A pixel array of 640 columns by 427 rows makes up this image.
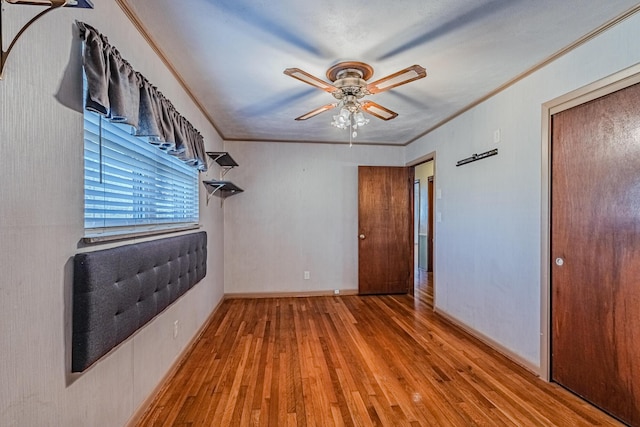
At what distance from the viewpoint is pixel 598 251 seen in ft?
6.27

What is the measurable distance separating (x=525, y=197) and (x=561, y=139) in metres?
0.51

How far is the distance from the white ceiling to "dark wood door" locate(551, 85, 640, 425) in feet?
1.91

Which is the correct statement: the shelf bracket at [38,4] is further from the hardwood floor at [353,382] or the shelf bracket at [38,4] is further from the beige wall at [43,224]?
the hardwood floor at [353,382]

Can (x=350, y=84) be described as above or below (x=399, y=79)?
below

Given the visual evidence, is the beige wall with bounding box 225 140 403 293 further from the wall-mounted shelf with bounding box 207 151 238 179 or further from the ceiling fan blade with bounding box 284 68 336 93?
the ceiling fan blade with bounding box 284 68 336 93

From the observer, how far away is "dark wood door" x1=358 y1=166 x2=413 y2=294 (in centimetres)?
468

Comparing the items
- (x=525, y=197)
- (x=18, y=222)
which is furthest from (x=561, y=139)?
(x=18, y=222)

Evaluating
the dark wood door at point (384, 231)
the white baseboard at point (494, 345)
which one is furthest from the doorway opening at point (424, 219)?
the white baseboard at point (494, 345)

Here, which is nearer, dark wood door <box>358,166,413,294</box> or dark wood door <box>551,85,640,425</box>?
dark wood door <box>551,85,640,425</box>

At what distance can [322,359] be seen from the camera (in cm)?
261

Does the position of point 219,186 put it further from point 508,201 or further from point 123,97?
point 508,201

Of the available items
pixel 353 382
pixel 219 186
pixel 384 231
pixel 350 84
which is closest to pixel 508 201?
pixel 350 84

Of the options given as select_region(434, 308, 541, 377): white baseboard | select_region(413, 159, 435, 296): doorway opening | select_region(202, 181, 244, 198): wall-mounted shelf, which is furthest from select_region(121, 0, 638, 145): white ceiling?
select_region(413, 159, 435, 296): doorway opening

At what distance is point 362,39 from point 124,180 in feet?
5.59
